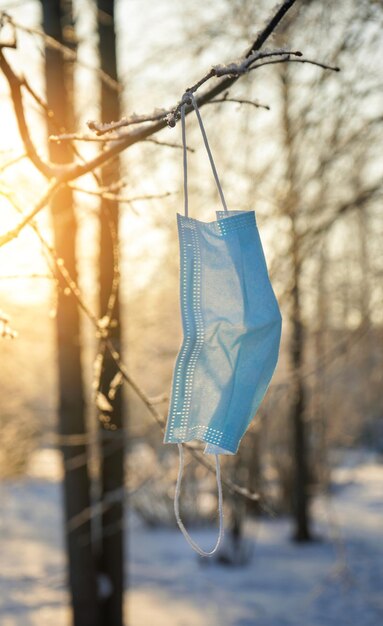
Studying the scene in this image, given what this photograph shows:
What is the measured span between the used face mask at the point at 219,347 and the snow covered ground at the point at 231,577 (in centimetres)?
442

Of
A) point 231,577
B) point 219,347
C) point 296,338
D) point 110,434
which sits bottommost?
point 231,577

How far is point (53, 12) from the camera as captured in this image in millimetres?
4977

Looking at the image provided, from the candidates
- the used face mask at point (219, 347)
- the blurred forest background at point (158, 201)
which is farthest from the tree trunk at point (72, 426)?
the used face mask at point (219, 347)

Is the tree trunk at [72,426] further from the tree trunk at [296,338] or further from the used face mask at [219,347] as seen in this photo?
the used face mask at [219,347]

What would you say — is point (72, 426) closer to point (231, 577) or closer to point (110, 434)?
point (110, 434)

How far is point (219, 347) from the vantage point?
1.32 m

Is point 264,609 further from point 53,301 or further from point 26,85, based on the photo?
point 26,85

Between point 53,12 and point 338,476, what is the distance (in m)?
12.6

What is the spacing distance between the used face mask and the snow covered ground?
14.5 ft

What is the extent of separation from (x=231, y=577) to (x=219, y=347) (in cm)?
777

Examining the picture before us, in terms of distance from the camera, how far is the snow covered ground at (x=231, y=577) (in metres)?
6.96

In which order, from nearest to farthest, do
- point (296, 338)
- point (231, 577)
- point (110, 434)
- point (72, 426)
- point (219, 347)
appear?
point (219, 347)
point (72, 426)
point (110, 434)
point (296, 338)
point (231, 577)

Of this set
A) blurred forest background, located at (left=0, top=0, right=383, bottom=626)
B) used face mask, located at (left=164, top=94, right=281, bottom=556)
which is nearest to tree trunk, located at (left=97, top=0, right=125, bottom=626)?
blurred forest background, located at (left=0, top=0, right=383, bottom=626)

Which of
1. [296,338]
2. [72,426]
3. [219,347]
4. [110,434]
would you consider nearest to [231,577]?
[296,338]
